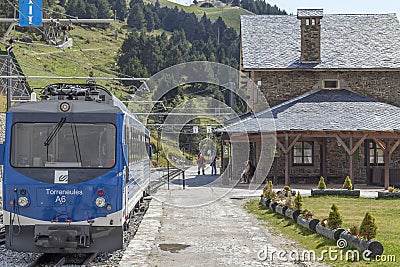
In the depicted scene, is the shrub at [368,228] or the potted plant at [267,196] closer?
the shrub at [368,228]

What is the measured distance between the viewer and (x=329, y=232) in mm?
12875

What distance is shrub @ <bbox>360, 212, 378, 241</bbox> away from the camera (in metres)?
11.3

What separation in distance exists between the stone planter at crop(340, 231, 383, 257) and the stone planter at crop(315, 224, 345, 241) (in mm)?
477

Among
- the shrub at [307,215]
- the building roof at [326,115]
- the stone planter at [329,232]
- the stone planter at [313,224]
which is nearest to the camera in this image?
the stone planter at [329,232]

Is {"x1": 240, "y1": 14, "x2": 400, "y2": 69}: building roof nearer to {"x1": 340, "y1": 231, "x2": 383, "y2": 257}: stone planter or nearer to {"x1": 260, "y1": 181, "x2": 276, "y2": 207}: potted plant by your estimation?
{"x1": 260, "y1": 181, "x2": 276, "y2": 207}: potted plant

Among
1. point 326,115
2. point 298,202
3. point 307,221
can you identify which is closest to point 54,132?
point 307,221

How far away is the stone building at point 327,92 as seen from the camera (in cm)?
2816

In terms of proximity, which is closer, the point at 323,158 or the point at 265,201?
the point at 265,201

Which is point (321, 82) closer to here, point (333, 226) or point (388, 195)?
point (388, 195)

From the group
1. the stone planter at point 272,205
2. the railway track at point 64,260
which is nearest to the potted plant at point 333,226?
the railway track at point 64,260

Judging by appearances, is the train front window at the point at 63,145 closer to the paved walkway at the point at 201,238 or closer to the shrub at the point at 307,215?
the paved walkway at the point at 201,238

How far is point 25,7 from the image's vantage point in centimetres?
1562

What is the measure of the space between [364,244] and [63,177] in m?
5.12

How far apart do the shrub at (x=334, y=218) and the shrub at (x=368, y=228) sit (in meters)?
1.37
